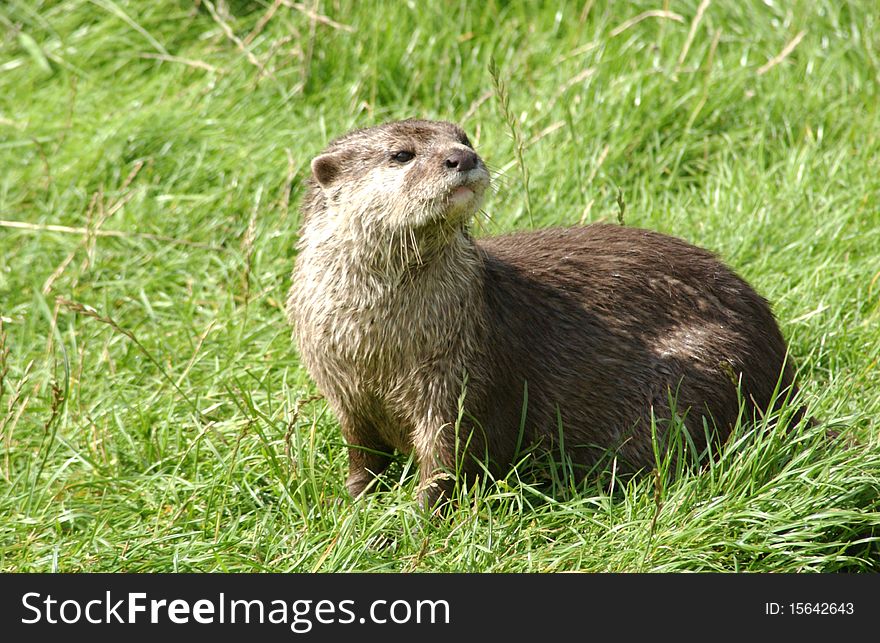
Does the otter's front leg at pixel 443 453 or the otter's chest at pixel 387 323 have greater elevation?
the otter's chest at pixel 387 323

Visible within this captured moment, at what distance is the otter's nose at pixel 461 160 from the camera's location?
9.72 ft

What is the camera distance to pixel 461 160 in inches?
117

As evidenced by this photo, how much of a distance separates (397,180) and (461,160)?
0.18 metres

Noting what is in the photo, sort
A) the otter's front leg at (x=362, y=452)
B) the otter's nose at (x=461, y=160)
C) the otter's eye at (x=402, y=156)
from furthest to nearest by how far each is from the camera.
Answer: the otter's front leg at (x=362, y=452)
the otter's eye at (x=402, y=156)
the otter's nose at (x=461, y=160)

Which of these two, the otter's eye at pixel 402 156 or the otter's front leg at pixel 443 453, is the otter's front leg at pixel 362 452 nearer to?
the otter's front leg at pixel 443 453

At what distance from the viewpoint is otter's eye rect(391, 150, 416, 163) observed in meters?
3.10

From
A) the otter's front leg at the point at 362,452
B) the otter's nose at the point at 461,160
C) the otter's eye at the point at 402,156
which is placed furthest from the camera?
the otter's front leg at the point at 362,452

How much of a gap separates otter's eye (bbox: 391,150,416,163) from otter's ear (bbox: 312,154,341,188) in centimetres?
16

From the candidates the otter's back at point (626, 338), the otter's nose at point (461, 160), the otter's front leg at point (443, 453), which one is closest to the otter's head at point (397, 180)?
the otter's nose at point (461, 160)

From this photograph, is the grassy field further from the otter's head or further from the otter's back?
the otter's head

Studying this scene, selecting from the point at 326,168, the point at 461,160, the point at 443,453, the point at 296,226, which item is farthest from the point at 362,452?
the point at 296,226

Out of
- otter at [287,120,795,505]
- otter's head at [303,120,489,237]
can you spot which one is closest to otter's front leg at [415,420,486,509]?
otter at [287,120,795,505]

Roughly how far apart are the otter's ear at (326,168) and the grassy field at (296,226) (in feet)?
1.96

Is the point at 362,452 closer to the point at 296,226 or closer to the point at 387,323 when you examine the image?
the point at 387,323
